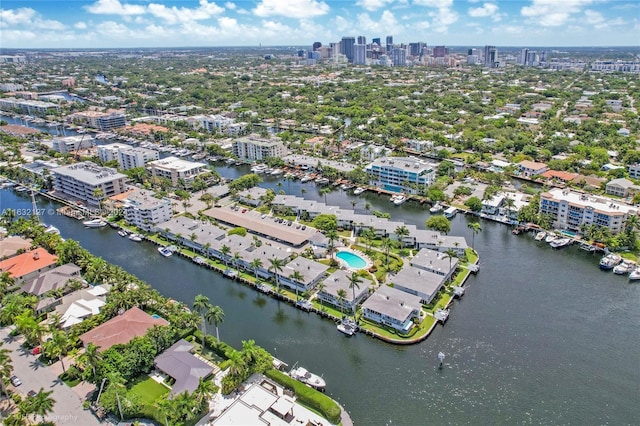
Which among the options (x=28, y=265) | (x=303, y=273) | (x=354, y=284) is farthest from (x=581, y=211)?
(x=28, y=265)

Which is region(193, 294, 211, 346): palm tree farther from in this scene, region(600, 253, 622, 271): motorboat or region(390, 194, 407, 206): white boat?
region(600, 253, 622, 271): motorboat

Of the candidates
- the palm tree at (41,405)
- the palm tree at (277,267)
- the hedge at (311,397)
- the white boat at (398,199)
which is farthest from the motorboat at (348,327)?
the white boat at (398,199)

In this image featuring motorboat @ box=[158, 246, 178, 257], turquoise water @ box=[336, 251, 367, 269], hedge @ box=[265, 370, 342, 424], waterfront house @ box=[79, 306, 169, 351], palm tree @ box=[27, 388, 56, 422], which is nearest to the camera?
palm tree @ box=[27, 388, 56, 422]

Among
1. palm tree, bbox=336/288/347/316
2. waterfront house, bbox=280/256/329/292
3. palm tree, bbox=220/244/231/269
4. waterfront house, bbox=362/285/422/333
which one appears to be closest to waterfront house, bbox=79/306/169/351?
palm tree, bbox=220/244/231/269

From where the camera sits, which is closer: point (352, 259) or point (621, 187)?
point (352, 259)

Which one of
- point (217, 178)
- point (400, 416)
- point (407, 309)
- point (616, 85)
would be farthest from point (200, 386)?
point (616, 85)

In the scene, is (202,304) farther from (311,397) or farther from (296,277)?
(311,397)
